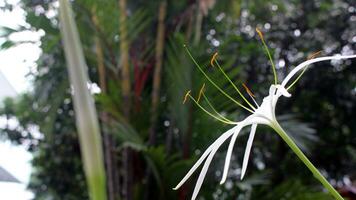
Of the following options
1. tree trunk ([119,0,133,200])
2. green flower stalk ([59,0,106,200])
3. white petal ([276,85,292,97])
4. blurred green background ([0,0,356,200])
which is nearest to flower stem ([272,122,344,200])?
white petal ([276,85,292,97])

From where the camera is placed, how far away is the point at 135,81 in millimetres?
1734

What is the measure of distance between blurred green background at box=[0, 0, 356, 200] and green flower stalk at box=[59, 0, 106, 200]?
1.02 meters

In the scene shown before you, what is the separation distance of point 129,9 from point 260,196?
34.6 inches

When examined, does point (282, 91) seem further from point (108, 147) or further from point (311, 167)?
point (108, 147)

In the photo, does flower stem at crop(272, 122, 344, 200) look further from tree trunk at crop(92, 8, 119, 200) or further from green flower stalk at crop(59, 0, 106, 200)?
tree trunk at crop(92, 8, 119, 200)

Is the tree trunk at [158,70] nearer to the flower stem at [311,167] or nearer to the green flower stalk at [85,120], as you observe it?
the flower stem at [311,167]

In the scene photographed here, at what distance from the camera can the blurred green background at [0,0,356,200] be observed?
4.89ft

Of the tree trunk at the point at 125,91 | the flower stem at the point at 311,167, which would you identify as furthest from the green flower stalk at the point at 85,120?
the tree trunk at the point at 125,91

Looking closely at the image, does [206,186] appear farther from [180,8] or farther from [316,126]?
[316,126]

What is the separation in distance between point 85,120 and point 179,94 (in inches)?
53.3

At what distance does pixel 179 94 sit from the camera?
1517mm

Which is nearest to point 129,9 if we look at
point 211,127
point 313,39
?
point 211,127

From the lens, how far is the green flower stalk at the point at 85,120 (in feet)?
0.52

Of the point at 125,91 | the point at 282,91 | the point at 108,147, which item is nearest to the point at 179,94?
the point at 125,91
